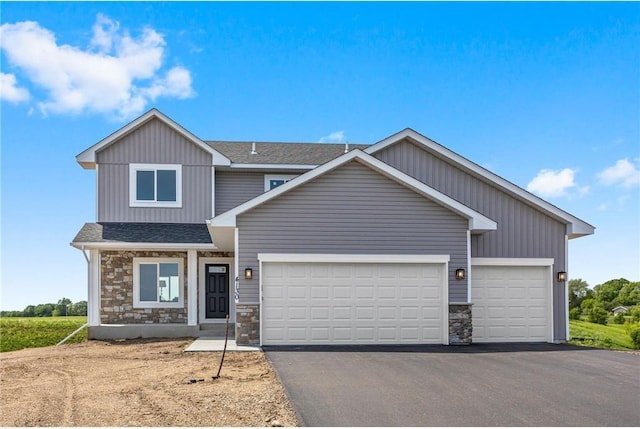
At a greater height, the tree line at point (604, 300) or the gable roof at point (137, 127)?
the gable roof at point (137, 127)

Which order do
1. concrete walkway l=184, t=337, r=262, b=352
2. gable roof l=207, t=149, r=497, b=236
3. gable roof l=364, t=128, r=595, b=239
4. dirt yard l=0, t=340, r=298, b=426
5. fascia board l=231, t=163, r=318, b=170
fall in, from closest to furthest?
dirt yard l=0, t=340, r=298, b=426
concrete walkway l=184, t=337, r=262, b=352
gable roof l=207, t=149, r=497, b=236
gable roof l=364, t=128, r=595, b=239
fascia board l=231, t=163, r=318, b=170

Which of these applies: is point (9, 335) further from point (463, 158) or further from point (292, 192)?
point (463, 158)

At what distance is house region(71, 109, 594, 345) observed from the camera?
1291cm

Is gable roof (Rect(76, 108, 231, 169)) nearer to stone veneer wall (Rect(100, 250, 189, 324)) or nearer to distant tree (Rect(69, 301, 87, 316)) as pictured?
stone veneer wall (Rect(100, 250, 189, 324))

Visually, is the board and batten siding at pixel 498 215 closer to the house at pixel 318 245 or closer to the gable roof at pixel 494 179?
the house at pixel 318 245

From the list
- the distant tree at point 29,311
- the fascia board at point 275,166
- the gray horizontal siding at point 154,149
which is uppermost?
the gray horizontal siding at point 154,149

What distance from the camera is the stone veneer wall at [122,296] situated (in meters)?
16.8

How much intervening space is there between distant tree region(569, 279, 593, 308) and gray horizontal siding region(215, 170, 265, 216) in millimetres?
20635

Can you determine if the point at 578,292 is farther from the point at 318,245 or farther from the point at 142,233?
the point at 142,233

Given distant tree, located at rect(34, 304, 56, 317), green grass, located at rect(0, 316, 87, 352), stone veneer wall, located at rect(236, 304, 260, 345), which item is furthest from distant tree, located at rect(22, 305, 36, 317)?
stone veneer wall, located at rect(236, 304, 260, 345)

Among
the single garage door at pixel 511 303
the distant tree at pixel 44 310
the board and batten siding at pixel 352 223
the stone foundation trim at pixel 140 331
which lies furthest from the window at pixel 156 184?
the distant tree at pixel 44 310

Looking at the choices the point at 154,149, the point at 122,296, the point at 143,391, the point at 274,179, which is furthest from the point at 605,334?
the point at 143,391

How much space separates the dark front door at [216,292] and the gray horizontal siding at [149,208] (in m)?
1.70

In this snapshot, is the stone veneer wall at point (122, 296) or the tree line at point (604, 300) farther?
the tree line at point (604, 300)
